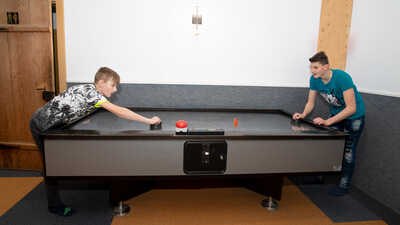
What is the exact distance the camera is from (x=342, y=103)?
216 centimetres

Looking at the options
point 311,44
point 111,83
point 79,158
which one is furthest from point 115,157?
point 311,44

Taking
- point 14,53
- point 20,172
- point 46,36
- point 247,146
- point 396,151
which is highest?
point 46,36

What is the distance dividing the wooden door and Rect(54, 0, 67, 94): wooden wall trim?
8cm

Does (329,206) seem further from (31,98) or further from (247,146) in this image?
(31,98)

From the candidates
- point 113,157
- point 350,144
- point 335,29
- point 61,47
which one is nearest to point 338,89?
point 350,144

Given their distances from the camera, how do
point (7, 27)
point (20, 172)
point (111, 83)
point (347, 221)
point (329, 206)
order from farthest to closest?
point (20, 172) < point (7, 27) < point (329, 206) < point (347, 221) < point (111, 83)

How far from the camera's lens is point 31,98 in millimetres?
2648

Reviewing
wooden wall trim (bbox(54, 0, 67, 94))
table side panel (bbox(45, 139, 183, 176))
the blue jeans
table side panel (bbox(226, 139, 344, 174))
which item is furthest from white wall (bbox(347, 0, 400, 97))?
wooden wall trim (bbox(54, 0, 67, 94))

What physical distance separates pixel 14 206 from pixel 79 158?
3.39 ft

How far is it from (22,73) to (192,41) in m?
1.83

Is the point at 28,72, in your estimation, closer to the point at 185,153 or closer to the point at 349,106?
the point at 185,153

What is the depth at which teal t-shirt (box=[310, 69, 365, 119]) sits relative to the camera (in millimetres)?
2041

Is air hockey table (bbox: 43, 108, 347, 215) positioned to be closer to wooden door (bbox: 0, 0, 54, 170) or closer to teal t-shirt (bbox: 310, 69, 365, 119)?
teal t-shirt (bbox: 310, 69, 365, 119)

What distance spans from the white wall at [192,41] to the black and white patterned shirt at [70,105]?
0.87 meters
